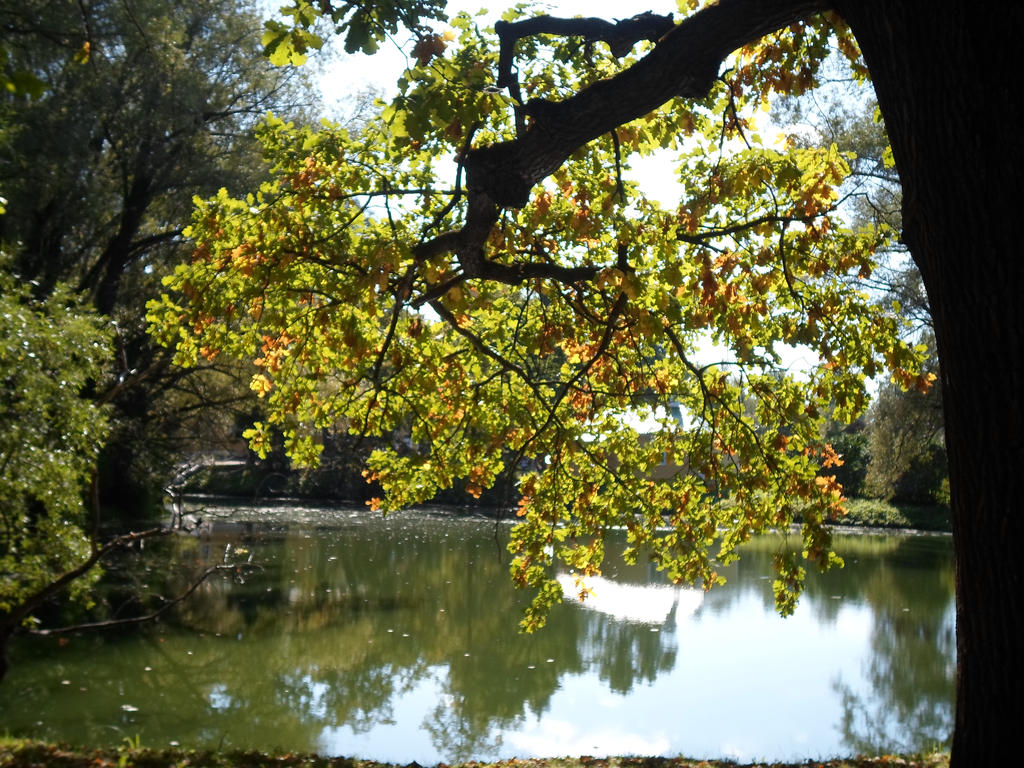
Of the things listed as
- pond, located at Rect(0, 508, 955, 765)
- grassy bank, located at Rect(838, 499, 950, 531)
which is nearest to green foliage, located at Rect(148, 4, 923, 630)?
pond, located at Rect(0, 508, 955, 765)

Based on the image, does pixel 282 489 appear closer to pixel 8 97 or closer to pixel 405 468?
pixel 8 97

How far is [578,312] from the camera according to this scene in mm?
6234

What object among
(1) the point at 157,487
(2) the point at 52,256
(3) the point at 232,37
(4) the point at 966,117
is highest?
(3) the point at 232,37

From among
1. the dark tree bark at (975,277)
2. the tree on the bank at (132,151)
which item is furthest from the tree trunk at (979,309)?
the tree on the bank at (132,151)

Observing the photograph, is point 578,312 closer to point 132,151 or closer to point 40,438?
point 40,438

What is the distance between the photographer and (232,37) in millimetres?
16500

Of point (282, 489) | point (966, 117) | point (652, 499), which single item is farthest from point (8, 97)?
point (282, 489)

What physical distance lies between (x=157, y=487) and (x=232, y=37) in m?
8.80

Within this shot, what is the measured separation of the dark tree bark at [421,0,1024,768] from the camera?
7.54 feet

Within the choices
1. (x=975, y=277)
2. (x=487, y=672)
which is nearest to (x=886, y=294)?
(x=487, y=672)

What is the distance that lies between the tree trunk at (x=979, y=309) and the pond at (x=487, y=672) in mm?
3394

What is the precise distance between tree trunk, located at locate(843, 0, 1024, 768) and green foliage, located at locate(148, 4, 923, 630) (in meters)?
2.33

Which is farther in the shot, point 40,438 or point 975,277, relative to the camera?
point 40,438

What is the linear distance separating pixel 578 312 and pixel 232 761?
389 cm
